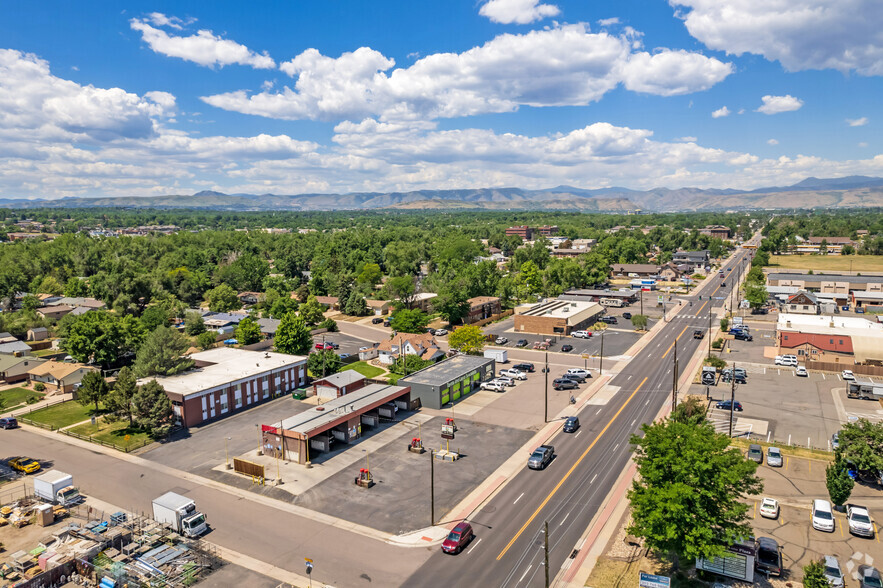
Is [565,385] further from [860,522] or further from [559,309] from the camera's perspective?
[559,309]

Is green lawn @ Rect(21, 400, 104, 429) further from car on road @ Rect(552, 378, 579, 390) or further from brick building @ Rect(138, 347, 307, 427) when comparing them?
car on road @ Rect(552, 378, 579, 390)

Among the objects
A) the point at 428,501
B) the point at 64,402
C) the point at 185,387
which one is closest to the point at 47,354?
the point at 64,402

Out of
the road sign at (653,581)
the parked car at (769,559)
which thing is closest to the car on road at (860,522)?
the parked car at (769,559)

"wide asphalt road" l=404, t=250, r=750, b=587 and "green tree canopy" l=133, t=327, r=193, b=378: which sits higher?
"green tree canopy" l=133, t=327, r=193, b=378

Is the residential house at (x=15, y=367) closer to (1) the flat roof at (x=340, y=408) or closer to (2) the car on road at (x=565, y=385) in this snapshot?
(1) the flat roof at (x=340, y=408)

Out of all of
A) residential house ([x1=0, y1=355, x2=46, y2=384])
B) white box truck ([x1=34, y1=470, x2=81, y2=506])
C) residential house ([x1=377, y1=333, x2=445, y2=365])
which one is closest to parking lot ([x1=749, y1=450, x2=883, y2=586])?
residential house ([x1=377, y1=333, x2=445, y2=365])

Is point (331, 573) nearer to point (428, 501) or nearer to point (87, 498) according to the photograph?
point (428, 501)
